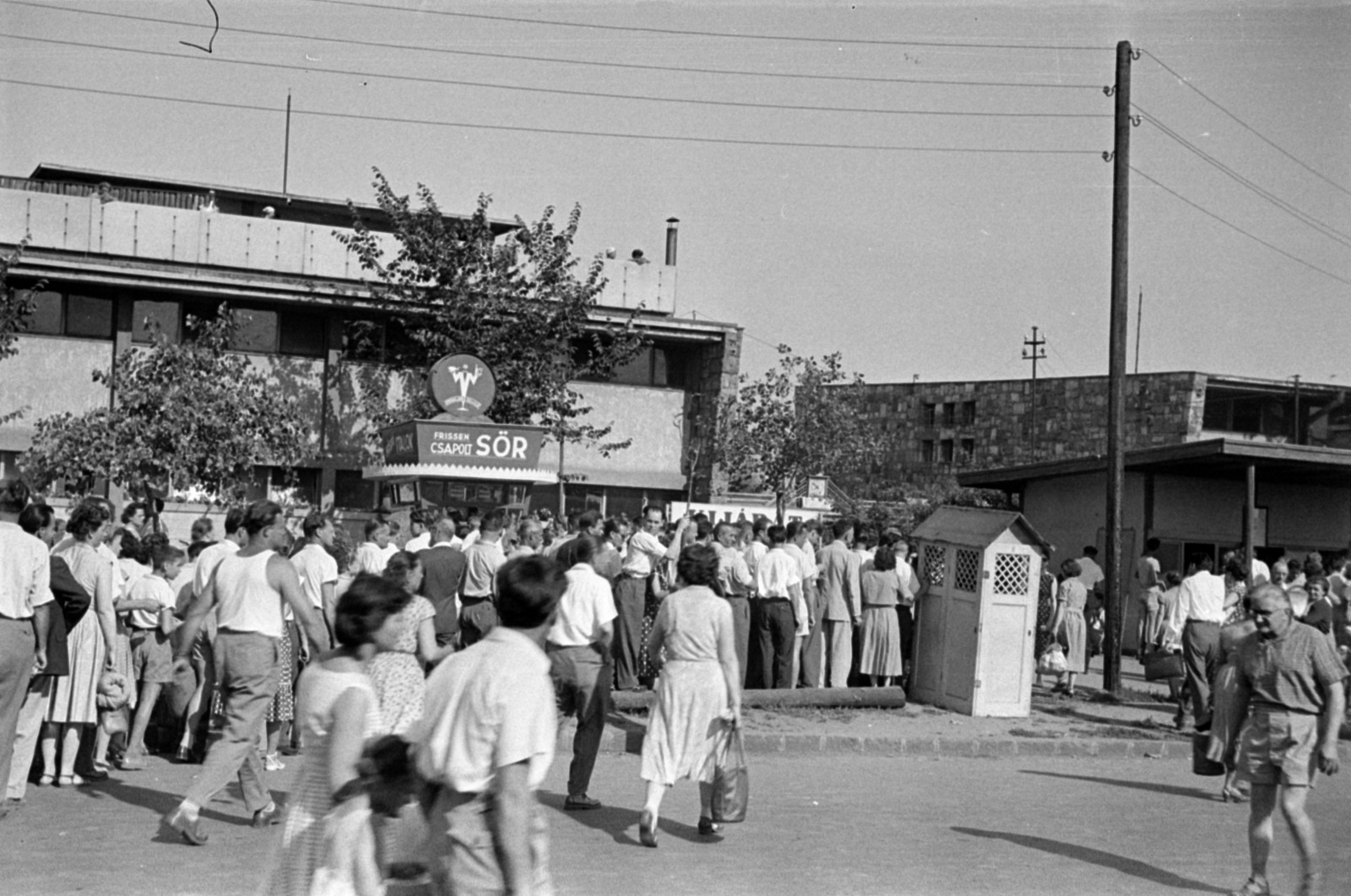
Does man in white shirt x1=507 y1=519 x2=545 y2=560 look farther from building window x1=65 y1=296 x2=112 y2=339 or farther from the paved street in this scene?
building window x1=65 y1=296 x2=112 y2=339

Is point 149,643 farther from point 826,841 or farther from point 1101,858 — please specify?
point 1101,858

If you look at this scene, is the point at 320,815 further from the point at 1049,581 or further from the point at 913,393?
the point at 913,393

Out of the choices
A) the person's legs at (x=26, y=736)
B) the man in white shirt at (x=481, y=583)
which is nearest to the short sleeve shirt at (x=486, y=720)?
the person's legs at (x=26, y=736)

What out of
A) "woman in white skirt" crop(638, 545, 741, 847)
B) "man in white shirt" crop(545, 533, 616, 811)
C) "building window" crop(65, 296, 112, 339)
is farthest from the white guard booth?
"building window" crop(65, 296, 112, 339)

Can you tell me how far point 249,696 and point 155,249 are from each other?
24.5m

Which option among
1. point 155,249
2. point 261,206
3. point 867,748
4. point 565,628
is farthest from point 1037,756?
point 261,206

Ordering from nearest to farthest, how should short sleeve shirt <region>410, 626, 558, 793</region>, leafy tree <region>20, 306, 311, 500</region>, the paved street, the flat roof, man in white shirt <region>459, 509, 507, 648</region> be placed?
short sleeve shirt <region>410, 626, 558, 793</region> → the paved street → man in white shirt <region>459, 509, 507, 648</region> → the flat roof → leafy tree <region>20, 306, 311, 500</region>

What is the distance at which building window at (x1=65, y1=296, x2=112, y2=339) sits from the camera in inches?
1164

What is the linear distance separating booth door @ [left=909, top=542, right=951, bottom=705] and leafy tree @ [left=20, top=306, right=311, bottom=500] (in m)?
14.5

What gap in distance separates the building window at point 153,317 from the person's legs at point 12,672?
72.9 feet

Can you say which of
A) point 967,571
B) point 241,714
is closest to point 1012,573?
point 967,571

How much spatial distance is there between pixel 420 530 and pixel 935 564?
5.84 metres

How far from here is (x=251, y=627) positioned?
8.71 meters

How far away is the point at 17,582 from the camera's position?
848 cm
